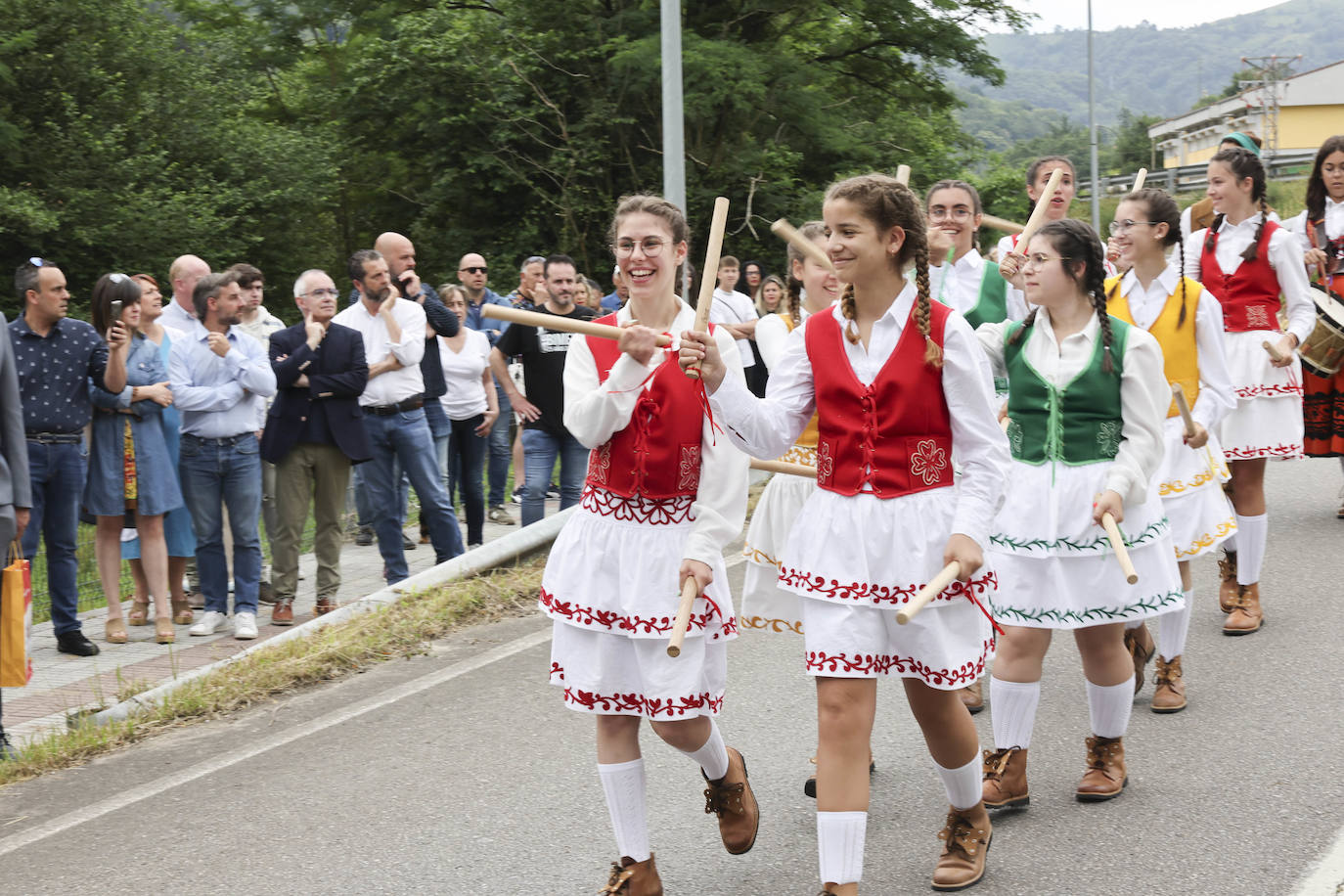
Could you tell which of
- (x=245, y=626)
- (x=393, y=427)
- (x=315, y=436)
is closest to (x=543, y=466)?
(x=393, y=427)

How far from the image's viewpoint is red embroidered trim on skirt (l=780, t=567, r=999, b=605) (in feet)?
12.3

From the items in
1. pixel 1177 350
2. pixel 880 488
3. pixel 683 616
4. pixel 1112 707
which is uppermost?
pixel 1177 350

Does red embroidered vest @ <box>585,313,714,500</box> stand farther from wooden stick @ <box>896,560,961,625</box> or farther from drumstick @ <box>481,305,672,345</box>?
wooden stick @ <box>896,560,961,625</box>

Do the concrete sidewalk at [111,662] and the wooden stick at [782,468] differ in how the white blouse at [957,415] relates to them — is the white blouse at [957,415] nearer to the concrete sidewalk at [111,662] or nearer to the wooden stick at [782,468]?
the wooden stick at [782,468]

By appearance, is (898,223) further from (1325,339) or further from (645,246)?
(1325,339)

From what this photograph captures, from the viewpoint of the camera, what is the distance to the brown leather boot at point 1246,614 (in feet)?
22.1

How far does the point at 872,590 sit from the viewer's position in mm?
3754

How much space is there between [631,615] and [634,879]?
0.73 meters

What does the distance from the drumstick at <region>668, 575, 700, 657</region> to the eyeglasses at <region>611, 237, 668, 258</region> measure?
0.97 meters

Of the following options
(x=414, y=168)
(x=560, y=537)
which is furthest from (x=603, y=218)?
→ (x=560, y=537)

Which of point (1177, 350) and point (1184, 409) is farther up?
point (1177, 350)

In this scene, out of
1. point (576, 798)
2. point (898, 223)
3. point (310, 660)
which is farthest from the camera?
point (310, 660)

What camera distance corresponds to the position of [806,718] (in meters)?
5.66

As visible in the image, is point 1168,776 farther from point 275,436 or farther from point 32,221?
point 32,221
